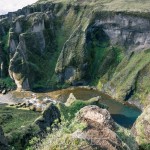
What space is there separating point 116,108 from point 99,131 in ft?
251

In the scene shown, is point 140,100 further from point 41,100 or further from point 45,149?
point 45,149

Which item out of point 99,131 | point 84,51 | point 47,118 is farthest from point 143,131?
point 84,51

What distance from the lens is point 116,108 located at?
97188 mm

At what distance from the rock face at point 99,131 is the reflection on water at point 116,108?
61342 mm

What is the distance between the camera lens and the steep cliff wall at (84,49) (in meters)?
117

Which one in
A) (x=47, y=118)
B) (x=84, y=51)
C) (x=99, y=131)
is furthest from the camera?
(x=84, y=51)

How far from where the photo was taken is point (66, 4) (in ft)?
490

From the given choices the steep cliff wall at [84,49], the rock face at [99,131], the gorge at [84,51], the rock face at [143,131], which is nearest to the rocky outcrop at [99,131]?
the rock face at [99,131]

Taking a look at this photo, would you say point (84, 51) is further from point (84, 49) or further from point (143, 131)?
point (143, 131)

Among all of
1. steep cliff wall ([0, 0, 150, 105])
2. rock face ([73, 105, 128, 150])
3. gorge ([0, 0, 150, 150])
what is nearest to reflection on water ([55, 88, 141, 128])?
gorge ([0, 0, 150, 150])

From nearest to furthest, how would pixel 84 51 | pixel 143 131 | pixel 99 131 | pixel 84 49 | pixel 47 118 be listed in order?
pixel 99 131 < pixel 143 131 < pixel 47 118 < pixel 84 51 < pixel 84 49

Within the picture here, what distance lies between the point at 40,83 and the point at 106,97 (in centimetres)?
2466

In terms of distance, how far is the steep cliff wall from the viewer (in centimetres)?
11706

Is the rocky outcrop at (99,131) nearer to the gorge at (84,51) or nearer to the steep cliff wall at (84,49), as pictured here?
the gorge at (84,51)
